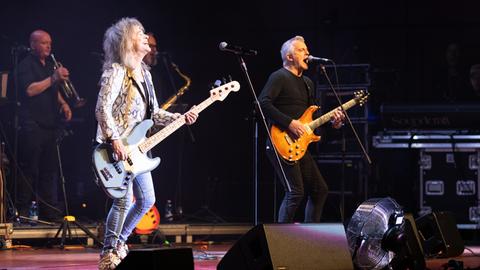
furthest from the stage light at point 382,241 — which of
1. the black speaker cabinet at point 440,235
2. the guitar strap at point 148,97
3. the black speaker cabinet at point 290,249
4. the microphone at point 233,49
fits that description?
the guitar strap at point 148,97

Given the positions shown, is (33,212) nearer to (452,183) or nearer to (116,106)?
(116,106)

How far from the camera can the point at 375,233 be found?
6301 mm

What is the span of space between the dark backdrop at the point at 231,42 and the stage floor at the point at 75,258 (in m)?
2.39

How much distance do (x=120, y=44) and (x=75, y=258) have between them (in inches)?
96.8

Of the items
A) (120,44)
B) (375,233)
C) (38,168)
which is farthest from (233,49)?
(38,168)

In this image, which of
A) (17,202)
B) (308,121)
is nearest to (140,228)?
(17,202)

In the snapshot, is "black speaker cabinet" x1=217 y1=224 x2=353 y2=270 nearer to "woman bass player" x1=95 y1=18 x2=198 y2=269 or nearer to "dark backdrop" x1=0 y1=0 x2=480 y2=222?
"woman bass player" x1=95 y1=18 x2=198 y2=269

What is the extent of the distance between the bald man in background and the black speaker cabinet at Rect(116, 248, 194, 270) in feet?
16.4

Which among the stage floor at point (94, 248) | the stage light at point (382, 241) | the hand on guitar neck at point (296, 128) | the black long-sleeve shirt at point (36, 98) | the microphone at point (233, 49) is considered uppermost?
the microphone at point (233, 49)

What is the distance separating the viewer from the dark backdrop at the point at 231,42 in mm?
11102

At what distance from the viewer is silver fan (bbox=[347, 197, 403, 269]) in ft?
20.5

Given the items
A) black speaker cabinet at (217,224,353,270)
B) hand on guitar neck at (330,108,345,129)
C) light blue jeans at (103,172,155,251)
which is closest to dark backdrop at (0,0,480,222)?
hand on guitar neck at (330,108,345,129)

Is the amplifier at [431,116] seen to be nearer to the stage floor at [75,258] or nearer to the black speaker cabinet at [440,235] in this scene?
the stage floor at [75,258]

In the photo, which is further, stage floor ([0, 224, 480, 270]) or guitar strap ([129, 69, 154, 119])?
stage floor ([0, 224, 480, 270])
